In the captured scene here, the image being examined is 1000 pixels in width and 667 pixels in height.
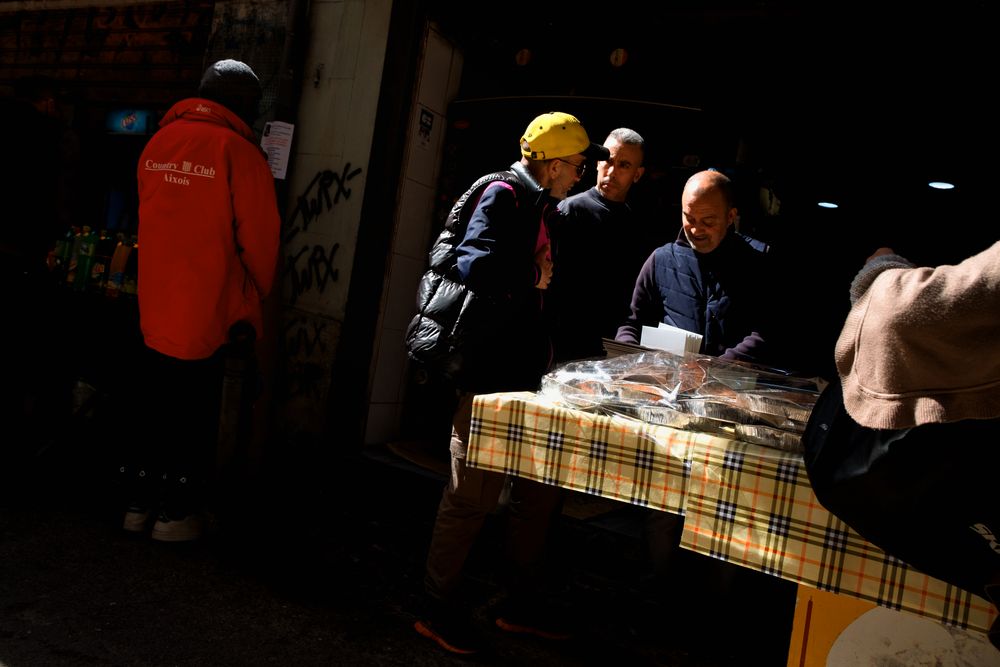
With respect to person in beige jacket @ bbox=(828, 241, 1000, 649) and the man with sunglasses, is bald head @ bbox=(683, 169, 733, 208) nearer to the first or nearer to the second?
the man with sunglasses

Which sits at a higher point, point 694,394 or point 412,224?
point 412,224

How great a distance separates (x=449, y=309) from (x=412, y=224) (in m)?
2.47

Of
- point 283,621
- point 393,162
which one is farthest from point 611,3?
point 283,621

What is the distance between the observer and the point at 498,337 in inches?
114

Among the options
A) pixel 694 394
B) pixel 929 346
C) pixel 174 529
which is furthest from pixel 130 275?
pixel 929 346

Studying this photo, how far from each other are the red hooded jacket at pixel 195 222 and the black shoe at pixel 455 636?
5.71ft

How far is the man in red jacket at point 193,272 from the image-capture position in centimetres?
356

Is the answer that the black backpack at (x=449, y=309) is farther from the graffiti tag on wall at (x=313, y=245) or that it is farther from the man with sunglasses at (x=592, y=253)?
the graffiti tag on wall at (x=313, y=245)

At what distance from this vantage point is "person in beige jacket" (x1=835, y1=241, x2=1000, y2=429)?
138cm

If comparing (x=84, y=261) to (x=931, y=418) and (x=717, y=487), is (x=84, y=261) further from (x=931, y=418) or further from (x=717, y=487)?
(x=931, y=418)

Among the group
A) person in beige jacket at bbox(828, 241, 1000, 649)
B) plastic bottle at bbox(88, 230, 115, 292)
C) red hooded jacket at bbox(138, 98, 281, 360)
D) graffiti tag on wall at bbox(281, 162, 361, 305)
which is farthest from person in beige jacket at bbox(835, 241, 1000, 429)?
plastic bottle at bbox(88, 230, 115, 292)

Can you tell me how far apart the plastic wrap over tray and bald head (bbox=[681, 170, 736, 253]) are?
1.16 m

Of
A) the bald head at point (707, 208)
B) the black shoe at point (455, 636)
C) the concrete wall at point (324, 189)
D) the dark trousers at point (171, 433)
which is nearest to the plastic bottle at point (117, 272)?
the concrete wall at point (324, 189)

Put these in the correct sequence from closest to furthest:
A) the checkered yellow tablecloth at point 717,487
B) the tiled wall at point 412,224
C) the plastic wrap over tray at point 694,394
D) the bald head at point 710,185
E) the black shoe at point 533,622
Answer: the checkered yellow tablecloth at point 717,487 < the plastic wrap over tray at point 694,394 < the black shoe at point 533,622 < the bald head at point 710,185 < the tiled wall at point 412,224
